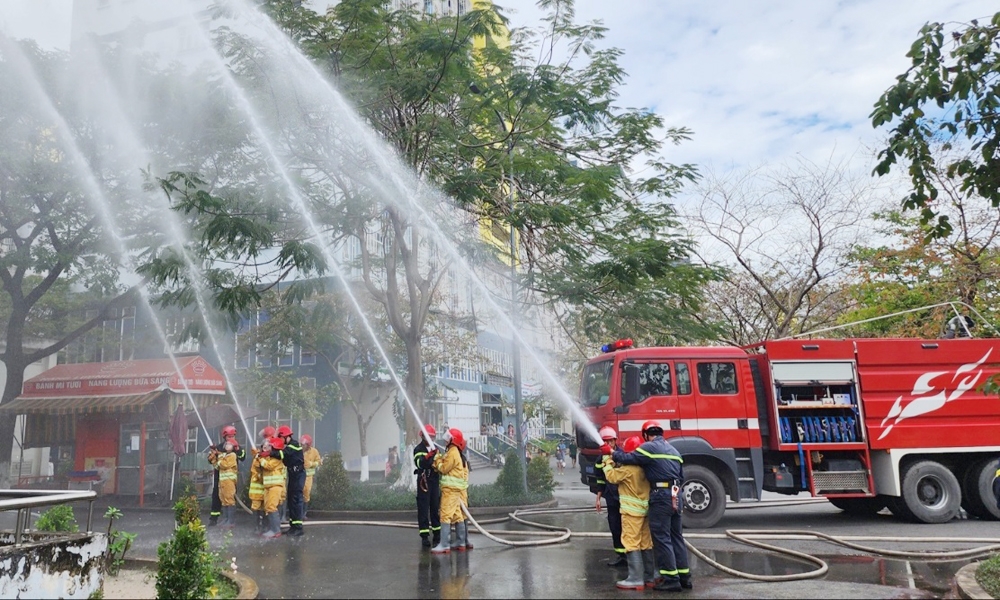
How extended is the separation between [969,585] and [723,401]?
198 inches

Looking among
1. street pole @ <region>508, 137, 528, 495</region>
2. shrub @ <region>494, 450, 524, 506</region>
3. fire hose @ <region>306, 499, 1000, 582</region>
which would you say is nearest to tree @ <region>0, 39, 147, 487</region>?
street pole @ <region>508, 137, 528, 495</region>

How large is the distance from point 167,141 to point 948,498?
19134mm

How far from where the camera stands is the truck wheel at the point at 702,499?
1193 centimetres

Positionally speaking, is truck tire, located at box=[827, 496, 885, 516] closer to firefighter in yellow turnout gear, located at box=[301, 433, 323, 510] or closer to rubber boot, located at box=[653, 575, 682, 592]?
rubber boot, located at box=[653, 575, 682, 592]

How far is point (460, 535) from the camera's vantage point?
10.4 meters

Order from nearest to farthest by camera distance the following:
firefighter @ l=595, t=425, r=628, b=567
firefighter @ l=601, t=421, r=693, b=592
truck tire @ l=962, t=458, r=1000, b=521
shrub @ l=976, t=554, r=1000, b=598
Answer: shrub @ l=976, t=554, r=1000, b=598, firefighter @ l=601, t=421, r=693, b=592, firefighter @ l=595, t=425, r=628, b=567, truck tire @ l=962, t=458, r=1000, b=521

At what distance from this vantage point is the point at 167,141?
19047mm

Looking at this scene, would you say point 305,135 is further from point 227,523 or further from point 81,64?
point 81,64

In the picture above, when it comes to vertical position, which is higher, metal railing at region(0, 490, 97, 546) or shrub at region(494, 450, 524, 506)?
metal railing at region(0, 490, 97, 546)

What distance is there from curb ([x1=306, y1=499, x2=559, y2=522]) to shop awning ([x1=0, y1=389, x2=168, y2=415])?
20.5 ft

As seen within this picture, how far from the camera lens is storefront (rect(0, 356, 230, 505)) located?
752 inches

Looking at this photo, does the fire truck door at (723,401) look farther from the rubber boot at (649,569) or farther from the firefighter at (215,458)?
the firefighter at (215,458)

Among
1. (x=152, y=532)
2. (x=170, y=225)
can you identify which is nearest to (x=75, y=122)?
(x=170, y=225)

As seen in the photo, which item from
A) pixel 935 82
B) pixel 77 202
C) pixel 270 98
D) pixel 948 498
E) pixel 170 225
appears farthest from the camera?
pixel 77 202
